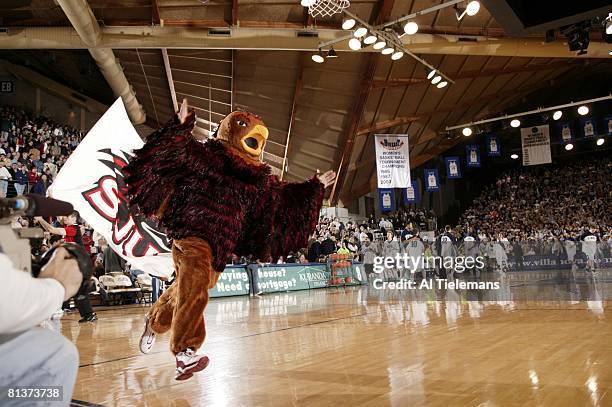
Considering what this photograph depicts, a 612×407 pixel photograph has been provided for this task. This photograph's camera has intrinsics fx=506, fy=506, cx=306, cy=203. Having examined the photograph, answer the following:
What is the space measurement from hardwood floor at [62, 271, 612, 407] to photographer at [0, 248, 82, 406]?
129cm

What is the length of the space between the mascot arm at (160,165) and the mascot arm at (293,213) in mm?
709

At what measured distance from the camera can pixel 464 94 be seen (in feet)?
60.5

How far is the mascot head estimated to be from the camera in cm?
334

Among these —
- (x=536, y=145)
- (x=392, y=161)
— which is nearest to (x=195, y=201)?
(x=392, y=161)

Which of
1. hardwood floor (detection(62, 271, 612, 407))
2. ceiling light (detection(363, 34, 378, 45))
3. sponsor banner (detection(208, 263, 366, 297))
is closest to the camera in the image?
hardwood floor (detection(62, 271, 612, 407))

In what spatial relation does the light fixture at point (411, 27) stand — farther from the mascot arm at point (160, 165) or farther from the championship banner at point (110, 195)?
Result: the mascot arm at point (160, 165)

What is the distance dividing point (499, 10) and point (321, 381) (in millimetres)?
2090

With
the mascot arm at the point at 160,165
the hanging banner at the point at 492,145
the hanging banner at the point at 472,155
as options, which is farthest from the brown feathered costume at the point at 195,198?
the hanging banner at the point at 492,145

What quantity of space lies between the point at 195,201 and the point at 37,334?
6.00 ft

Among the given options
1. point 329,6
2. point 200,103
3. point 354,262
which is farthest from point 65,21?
point 354,262

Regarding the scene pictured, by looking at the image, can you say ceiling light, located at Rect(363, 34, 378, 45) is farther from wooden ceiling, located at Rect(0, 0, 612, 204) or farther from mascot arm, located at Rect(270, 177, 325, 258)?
mascot arm, located at Rect(270, 177, 325, 258)

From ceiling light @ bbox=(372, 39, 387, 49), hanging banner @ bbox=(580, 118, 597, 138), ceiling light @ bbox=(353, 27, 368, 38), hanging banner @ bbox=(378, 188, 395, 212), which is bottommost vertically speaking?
hanging banner @ bbox=(378, 188, 395, 212)

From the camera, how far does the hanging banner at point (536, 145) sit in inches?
809

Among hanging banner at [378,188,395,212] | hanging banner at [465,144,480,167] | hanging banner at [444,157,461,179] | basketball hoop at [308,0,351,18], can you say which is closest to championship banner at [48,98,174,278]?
basketball hoop at [308,0,351,18]
